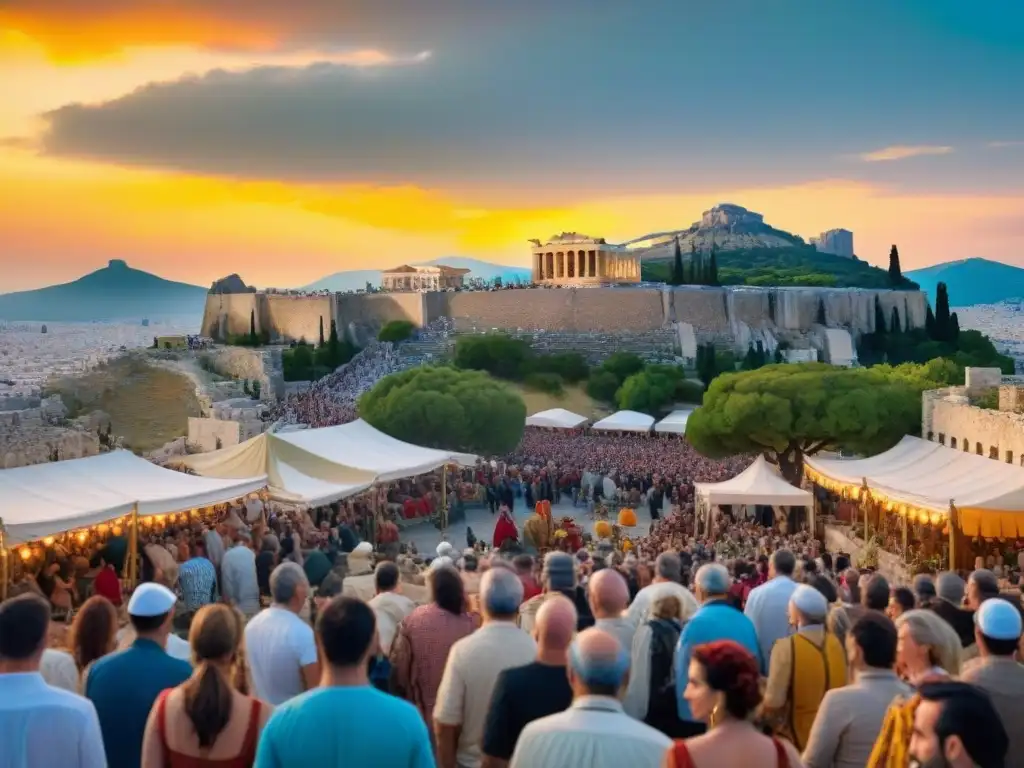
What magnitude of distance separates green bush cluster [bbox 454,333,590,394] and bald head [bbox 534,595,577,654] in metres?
52.3

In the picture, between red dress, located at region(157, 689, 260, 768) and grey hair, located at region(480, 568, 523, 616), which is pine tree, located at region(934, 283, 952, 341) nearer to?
grey hair, located at region(480, 568, 523, 616)

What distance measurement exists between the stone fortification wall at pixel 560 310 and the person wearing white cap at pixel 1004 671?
215ft

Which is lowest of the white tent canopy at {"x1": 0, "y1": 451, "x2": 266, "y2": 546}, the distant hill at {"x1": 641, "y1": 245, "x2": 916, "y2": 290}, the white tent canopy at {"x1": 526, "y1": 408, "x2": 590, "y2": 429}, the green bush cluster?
the white tent canopy at {"x1": 526, "y1": 408, "x2": 590, "y2": 429}

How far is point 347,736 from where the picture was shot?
348 centimetres

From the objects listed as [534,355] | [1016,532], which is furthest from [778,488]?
[534,355]

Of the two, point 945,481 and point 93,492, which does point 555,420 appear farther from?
point 93,492

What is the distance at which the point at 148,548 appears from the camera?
41.7 feet

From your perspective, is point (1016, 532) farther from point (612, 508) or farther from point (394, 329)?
point (394, 329)

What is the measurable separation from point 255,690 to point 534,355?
55210 mm

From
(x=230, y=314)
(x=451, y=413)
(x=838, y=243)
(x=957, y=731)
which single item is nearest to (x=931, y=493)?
(x=957, y=731)

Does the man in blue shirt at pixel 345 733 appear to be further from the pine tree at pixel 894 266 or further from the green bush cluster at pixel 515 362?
the pine tree at pixel 894 266

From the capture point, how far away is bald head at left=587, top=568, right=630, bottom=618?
5.40 metres

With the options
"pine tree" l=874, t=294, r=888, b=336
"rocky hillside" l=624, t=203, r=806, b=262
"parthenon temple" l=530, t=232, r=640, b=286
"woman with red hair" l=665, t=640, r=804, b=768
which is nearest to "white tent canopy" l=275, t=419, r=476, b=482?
"woman with red hair" l=665, t=640, r=804, b=768

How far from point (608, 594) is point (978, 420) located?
17.6 meters
